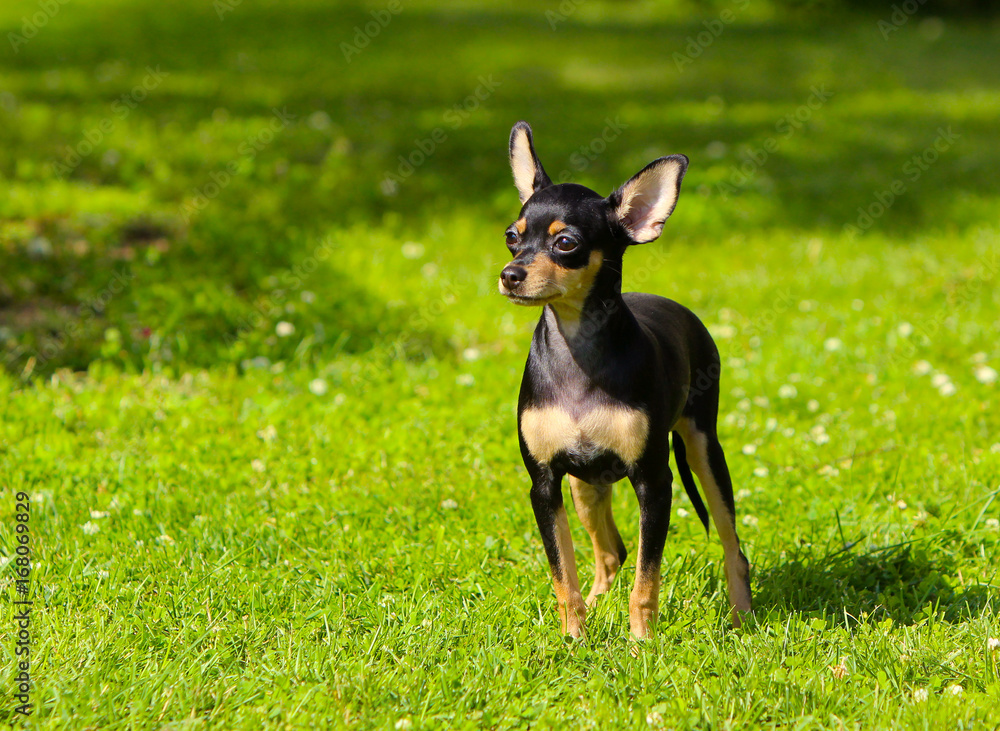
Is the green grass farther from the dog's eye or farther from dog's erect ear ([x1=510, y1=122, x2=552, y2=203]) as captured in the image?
dog's erect ear ([x1=510, y1=122, x2=552, y2=203])

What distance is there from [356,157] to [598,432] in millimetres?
7653

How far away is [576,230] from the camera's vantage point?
3.31 m

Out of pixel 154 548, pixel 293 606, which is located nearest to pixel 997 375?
pixel 293 606

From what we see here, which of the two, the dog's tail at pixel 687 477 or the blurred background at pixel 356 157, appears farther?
the blurred background at pixel 356 157

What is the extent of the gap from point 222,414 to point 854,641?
140 inches

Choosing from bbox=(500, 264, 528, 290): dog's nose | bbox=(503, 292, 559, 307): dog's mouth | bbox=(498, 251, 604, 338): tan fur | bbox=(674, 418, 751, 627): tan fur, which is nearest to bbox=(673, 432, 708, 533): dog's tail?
bbox=(674, 418, 751, 627): tan fur

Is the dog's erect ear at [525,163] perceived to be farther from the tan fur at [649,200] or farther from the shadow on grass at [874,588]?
the shadow on grass at [874,588]

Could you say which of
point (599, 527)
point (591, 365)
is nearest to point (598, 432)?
point (591, 365)

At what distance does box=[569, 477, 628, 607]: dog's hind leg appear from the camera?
3906mm

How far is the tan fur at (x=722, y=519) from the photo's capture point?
3822mm

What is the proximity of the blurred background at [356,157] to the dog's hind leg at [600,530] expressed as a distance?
2895mm

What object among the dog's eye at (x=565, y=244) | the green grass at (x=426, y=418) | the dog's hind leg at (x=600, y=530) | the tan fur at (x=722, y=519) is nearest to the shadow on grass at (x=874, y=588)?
the green grass at (x=426, y=418)

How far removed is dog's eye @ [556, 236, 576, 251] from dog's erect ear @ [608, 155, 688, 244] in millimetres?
254

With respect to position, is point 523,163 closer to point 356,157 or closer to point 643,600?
point 643,600
